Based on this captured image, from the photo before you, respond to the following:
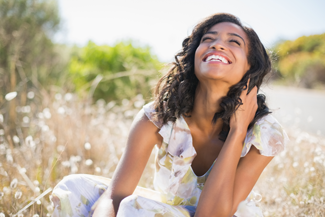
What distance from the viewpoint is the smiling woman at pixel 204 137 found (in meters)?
1.73

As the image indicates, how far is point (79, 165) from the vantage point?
3.05 meters

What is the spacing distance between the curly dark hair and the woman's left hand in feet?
0.11

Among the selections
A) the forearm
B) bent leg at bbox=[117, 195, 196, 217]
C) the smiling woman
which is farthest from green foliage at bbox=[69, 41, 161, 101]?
bent leg at bbox=[117, 195, 196, 217]

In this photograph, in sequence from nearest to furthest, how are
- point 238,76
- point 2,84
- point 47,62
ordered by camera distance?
point 238,76 → point 2,84 → point 47,62

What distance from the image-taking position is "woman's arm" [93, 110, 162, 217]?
171 cm

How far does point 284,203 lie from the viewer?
7.60 ft

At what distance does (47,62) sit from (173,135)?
530 centimetres

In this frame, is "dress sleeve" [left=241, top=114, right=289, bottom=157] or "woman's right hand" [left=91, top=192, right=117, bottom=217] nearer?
"woman's right hand" [left=91, top=192, right=117, bottom=217]

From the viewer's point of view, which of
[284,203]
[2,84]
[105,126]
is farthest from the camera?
[2,84]

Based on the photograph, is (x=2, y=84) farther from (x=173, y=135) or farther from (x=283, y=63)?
(x=283, y=63)

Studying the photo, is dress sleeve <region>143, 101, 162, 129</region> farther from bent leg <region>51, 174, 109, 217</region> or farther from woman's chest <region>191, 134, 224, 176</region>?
bent leg <region>51, 174, 109, 217</region>

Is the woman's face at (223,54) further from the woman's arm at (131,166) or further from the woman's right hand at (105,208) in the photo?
the woman's right hand at (105,208)

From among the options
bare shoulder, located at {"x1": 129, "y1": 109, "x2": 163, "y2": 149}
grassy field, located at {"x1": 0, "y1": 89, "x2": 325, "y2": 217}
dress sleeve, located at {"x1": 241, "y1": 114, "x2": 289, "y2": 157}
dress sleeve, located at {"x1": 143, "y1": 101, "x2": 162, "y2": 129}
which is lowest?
grassy field, located at {"x1": 0, "y1": 89, "x2": 325, "y2": 217}

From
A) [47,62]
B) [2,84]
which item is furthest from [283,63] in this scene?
[2,84]
